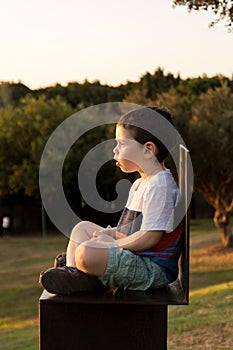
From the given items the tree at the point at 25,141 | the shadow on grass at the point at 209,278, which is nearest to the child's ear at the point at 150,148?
the shadow on grass at the point at 209,278

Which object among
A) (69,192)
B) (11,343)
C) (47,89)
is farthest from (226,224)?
(47,89)

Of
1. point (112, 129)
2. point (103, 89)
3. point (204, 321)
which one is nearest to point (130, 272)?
point (204, 321)

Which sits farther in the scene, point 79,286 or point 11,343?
point 11,343

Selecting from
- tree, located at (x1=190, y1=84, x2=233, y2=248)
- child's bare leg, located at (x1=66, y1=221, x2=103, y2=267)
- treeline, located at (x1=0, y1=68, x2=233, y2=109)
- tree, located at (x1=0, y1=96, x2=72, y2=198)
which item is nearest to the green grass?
child's bare leg, located at (x1=66, y1=221, x2=103, y2=267)

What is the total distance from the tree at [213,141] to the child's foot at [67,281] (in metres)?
17.4

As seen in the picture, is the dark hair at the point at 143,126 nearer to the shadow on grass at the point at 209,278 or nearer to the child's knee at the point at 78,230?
the child's knee at the point at 78,230

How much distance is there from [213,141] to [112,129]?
4.17m

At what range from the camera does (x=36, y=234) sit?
34469 mm

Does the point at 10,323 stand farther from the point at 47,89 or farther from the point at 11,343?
the point at 47,89

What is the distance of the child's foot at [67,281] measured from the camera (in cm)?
340

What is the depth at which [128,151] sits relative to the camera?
3.73 meters

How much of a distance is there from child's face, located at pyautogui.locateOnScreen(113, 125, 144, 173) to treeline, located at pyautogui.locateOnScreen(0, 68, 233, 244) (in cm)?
1671

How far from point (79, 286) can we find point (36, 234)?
3136cm

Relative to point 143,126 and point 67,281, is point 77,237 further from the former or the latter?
point 143,126
